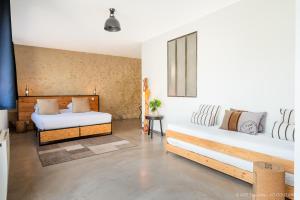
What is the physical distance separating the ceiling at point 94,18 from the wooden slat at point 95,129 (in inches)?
95.0

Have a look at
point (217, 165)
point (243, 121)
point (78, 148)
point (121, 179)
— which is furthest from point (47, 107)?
point (243, 121)

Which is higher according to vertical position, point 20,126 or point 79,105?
point 79,105

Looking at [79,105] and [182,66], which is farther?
[79,105]

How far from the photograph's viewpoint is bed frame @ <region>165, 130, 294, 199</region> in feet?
6.38

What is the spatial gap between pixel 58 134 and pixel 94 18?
270 cm

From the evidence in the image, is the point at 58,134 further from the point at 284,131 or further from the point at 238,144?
the point at 284,131

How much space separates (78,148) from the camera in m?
3.82

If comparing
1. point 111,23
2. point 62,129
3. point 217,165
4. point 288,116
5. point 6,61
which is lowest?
point 217,165

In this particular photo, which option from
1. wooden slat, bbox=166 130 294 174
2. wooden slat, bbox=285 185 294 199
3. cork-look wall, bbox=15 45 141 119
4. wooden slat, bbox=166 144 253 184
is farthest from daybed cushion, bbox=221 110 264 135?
cork-look wall, bbox=15 45 141 119

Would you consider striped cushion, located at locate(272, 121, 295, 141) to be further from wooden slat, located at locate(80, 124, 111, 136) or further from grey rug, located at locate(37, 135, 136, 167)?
wooden slat, located at locate(80, 124, 111, 136)

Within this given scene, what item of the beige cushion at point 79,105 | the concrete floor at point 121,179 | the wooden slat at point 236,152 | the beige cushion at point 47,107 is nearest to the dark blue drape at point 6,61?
the concrete floor at point 121,179

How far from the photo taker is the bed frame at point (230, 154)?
76.6 inches

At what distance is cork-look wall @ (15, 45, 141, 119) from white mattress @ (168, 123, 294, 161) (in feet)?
16.7

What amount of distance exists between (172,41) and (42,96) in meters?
4.43
